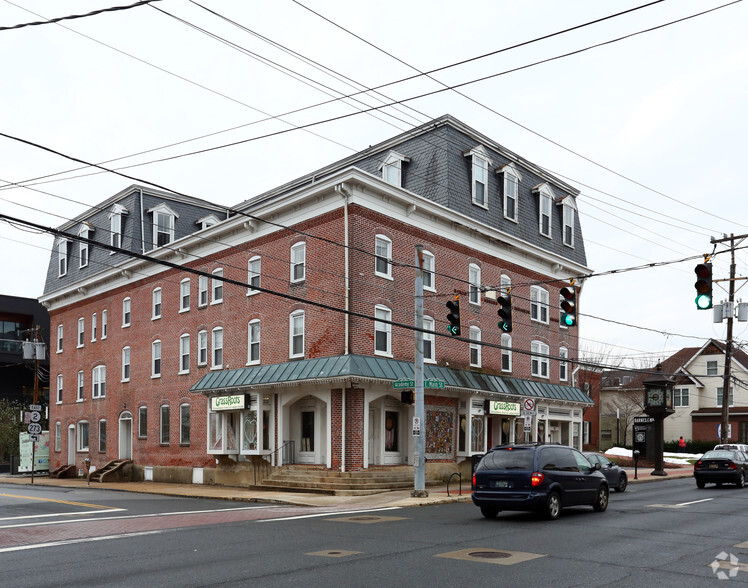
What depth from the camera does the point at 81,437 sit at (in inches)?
1811

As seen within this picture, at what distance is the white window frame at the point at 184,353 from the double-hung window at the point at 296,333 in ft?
28.8

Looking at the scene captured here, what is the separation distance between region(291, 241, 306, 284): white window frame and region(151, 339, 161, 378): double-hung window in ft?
40.0

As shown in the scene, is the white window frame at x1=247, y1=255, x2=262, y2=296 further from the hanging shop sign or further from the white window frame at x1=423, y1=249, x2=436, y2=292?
the white window frame at x1=423, y1=249, x2=436, y2=292

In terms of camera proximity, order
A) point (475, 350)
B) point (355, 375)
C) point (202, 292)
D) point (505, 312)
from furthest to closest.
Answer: point (202, 292), point (475, 350), point (355, 375), point (505, 312)

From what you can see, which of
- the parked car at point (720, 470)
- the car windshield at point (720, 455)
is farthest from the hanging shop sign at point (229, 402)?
the car windshield at point (720, 455)

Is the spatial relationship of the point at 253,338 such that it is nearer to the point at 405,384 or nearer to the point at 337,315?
the point at 337,315

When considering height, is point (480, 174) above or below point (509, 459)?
above

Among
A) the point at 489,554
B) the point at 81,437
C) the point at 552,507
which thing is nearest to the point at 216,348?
the point at 81,437

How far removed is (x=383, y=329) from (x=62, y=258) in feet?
94.4

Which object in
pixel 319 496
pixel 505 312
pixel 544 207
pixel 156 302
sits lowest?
pixel 319 496

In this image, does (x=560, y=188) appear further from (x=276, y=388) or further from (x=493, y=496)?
(x=493, y=496)

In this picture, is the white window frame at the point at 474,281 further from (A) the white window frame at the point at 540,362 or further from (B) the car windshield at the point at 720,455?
(B) the car windshield at the point at 720,455

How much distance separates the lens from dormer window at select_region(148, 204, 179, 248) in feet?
135

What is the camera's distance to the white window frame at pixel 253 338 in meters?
32.3
